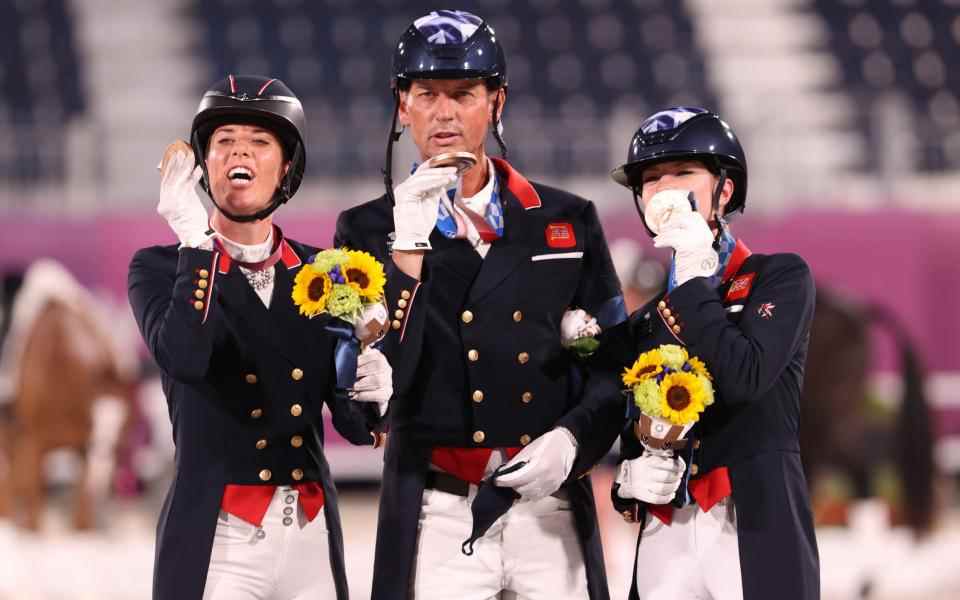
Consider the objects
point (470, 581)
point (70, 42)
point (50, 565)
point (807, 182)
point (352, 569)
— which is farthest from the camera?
point (70, 42)

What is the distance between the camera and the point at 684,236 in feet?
9.39

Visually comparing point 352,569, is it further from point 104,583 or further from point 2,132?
point 2,132

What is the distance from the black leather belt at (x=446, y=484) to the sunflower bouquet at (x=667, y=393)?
407mm

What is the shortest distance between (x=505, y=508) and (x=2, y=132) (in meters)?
8.29

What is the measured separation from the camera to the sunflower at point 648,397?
2.72 m

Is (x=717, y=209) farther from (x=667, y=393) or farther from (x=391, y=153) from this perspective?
(x=391, y=153)

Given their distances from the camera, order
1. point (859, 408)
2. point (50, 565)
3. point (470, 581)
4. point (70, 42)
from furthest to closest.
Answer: point (70, 42) → point (859, 408) → point (50, 565) → point (470, 581)

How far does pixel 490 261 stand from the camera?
118 inches

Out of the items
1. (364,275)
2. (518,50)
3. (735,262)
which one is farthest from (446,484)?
(518,50)

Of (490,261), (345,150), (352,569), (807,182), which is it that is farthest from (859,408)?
(490,261)

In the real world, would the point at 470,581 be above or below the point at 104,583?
above

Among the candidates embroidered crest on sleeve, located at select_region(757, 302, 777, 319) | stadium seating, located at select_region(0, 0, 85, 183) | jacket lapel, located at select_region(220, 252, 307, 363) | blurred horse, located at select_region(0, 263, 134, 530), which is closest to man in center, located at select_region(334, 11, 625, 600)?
jacket lapel, located at select_region(220, 252, 307, 363)

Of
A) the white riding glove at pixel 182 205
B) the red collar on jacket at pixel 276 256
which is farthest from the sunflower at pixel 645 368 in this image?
the white riding glove at pixel 182 205

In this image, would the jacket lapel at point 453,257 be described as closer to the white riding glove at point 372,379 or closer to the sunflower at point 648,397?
the white riding glove at point 372,379
